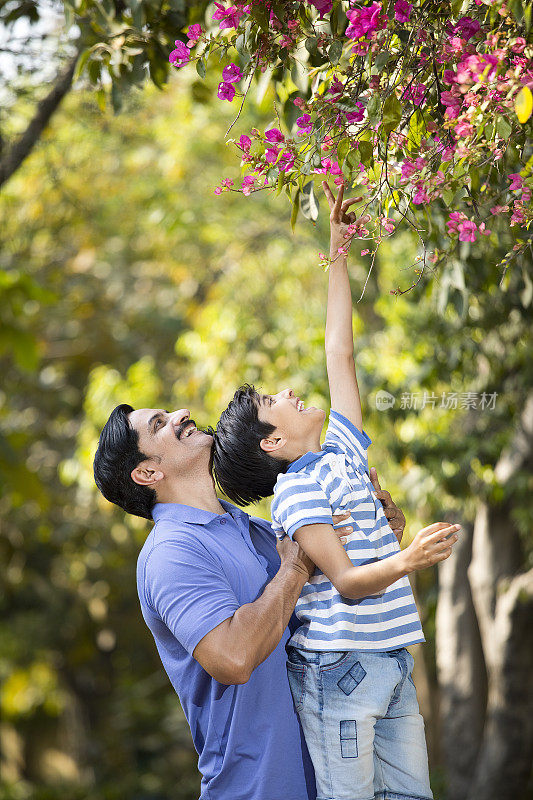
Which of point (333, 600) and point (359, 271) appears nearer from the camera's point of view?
point (333, 600)

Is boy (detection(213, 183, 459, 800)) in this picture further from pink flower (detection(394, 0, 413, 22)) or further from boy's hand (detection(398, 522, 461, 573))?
pink flower (detection(394, 0, 413, 22))

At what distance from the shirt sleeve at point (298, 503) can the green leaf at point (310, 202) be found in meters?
0.60

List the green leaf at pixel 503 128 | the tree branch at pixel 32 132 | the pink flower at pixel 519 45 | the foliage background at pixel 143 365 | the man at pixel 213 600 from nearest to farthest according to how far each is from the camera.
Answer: the pink flower at pixel 519 45
the green leaf at pixel 503 128
the man at pixel 213 600
the tree branch at pixel 32 132
the foliage background at pixel 143 365

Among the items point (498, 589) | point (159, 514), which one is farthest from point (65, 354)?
point (159, 514)

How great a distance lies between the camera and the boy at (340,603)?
5.78 feet

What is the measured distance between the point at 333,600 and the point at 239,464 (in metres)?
0.38

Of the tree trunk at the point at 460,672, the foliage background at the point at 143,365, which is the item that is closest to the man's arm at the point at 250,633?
the foliage background at the point at 143,365

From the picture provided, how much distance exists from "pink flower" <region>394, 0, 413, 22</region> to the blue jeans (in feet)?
4.06

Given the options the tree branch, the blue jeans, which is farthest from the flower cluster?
the tree branch

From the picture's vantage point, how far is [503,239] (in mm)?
3043

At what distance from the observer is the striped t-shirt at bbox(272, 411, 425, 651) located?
5.90 feet

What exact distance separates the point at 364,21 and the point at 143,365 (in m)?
4.79

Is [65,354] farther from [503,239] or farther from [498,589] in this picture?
[503,239]

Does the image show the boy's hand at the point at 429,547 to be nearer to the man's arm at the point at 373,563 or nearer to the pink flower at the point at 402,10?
the man's arm at the point at 373,563
